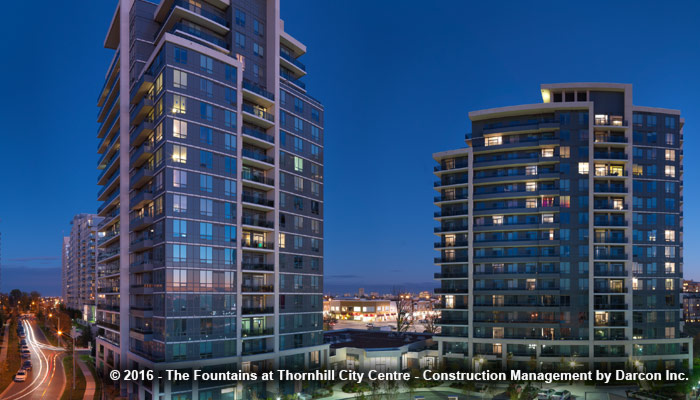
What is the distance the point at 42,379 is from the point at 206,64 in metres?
57.2

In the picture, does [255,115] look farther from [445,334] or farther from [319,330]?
[445,334]

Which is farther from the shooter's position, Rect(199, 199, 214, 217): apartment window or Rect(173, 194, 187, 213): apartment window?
Rect(199, 199, 214, 217): apartment window

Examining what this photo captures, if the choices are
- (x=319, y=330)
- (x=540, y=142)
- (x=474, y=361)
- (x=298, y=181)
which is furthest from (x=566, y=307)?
(x=298, y=181)

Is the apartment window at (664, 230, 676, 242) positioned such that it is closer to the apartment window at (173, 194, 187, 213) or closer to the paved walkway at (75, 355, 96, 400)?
the apartment window at (173, 194, 187, 213)

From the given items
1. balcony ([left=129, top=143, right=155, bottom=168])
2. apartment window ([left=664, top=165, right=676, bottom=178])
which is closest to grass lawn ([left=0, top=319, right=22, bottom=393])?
balcony ([left=129, top=143, right=155, bottom=168])

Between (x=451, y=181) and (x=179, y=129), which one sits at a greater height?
(x=179, y=129)

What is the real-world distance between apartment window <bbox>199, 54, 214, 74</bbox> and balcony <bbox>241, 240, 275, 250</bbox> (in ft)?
70.9

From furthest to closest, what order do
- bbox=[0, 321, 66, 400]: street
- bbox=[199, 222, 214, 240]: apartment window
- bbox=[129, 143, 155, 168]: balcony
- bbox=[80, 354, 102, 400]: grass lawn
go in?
bbox=[80, 354, 102, 400]: grass lawn → bbox=[0, 321, 66, 400]: street → bbox=[129, 143, 155, 168]: balcony → bbox=[199, 222, 214, 240]: apartment window

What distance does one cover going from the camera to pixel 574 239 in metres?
85.8

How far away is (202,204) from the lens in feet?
205

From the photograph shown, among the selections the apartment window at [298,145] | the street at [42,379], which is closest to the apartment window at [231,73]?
the apartment window at [298,145]

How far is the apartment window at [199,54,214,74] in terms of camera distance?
63500 mm

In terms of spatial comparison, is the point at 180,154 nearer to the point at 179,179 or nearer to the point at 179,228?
the point at 179,179

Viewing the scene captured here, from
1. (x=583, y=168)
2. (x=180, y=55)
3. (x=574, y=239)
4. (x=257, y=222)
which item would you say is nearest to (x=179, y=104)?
(x=180, y=55)
